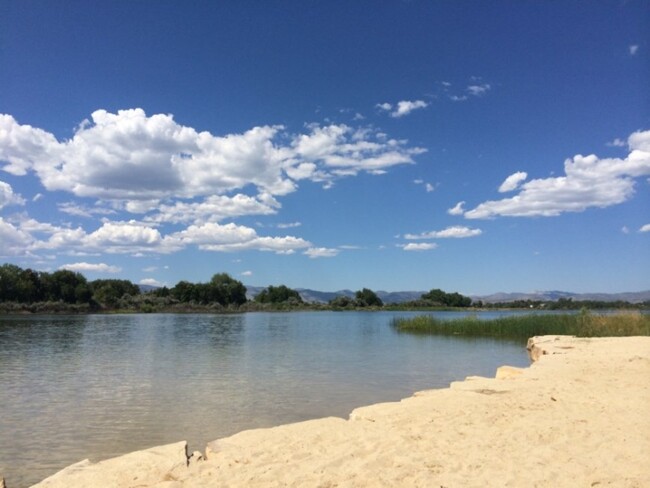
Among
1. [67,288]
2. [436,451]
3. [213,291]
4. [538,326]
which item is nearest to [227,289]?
[213,291]

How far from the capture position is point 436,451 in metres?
6.32

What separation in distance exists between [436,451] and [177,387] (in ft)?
34.9

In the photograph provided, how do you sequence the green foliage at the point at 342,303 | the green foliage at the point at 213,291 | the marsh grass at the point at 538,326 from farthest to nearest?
the green foliage at the point at 342,303, the green foliage at the point at 213,291, the marsh grass at the point at 538,326

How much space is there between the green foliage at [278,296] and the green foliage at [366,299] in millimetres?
16308

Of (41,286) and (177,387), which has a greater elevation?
(41,286)

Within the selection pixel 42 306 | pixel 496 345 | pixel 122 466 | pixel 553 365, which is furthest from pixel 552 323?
pixel 42 306

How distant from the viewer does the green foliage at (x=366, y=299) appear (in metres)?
132

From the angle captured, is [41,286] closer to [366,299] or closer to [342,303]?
[342,303]

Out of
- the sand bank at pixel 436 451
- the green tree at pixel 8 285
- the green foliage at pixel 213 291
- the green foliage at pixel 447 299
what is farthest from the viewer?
the green foliage at pixel 447 299

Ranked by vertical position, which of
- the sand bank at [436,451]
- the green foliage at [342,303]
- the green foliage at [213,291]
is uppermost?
the green foliage at [213,291]

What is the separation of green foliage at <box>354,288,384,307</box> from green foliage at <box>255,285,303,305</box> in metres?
16.3

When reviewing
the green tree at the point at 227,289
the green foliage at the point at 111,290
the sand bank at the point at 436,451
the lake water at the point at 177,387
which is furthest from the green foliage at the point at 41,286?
the sand bank at the point at 436,451

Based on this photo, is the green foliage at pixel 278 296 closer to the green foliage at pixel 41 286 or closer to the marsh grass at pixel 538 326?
the green foliage at pixel 41 286

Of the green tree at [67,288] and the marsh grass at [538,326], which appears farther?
the green tree at [67,288]
